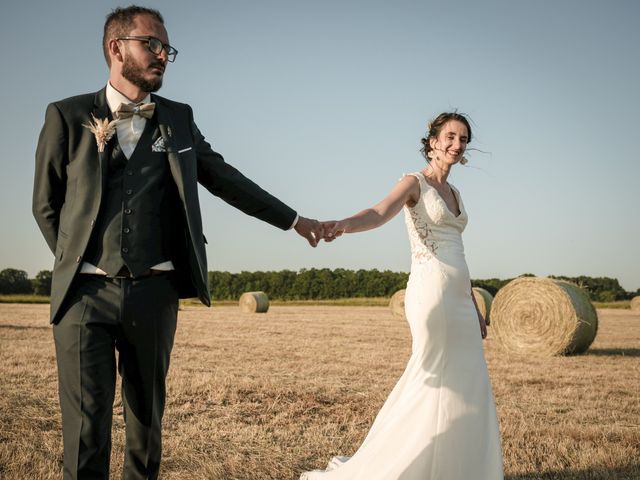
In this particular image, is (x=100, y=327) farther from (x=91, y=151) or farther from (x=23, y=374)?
(x=23, y=374)

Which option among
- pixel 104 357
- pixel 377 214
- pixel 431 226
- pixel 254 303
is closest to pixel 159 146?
pixel 104 357

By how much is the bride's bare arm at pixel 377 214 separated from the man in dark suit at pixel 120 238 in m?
1.01

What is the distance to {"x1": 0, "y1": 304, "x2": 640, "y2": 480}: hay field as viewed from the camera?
462 cm

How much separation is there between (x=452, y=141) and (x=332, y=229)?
46.0 inches

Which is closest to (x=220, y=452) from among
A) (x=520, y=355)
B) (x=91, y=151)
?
(x=91, y=151)

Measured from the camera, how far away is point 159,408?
3.04 meters

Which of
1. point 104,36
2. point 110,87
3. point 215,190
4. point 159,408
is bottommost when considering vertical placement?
point 159,408

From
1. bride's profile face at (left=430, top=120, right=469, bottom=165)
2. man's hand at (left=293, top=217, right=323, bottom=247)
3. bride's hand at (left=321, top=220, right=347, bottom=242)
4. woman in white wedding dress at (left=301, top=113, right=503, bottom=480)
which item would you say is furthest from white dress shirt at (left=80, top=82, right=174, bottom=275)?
bride's profile face at (left=430, top=120, right=469, bottom=165)

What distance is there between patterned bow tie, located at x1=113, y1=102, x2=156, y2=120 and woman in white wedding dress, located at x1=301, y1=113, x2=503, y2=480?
1353 mm

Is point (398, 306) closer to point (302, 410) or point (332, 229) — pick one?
point (302, 410)

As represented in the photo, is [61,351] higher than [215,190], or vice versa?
[215,190]

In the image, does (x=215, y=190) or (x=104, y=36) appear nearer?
(x=104, y=36)

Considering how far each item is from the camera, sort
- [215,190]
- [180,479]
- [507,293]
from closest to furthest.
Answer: [215,190] < [180,479] < [507,293]

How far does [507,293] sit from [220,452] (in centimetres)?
1052
